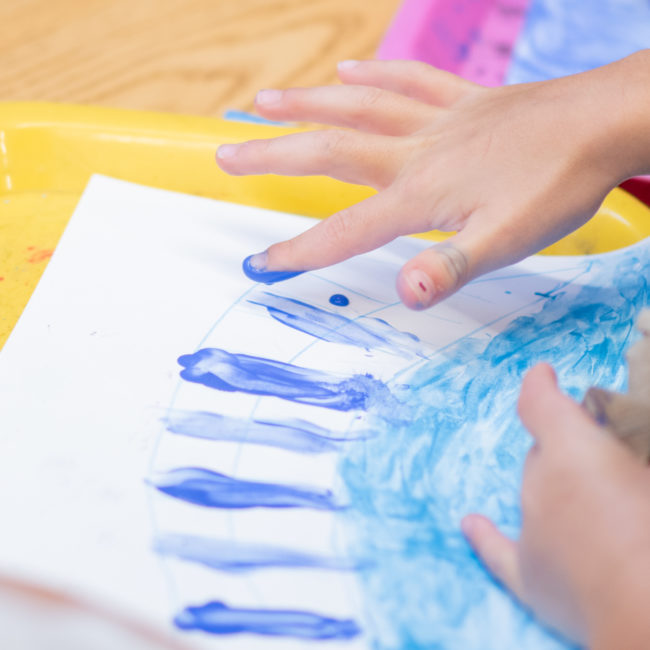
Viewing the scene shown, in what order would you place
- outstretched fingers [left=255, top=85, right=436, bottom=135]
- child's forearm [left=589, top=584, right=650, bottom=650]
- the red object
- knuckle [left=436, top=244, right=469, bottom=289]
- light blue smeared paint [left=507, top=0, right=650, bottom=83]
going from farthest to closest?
1. light blue smeared paint [left=507, top=0, right=650, bottom=83]
2. the red object
3. outstretched fingers [left=255, top=85, right=436, bottom=135]
4. knuckle [left=436, top=244, right=469, bottom=289]
5. child's forearm [left=589, top=584, right=650, bottom=650]

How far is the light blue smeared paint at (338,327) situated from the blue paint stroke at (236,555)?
0.42 feet

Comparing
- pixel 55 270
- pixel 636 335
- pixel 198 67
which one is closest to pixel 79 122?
pixel 55 270

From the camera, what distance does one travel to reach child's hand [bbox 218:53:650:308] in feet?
1.17

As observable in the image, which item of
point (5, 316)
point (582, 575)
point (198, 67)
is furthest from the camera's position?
point (198, 67)

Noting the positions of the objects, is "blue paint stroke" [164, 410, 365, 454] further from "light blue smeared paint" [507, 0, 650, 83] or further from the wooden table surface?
"light blue smeared paint" [507, 0, 650, 83]

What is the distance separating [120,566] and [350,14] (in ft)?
2.32

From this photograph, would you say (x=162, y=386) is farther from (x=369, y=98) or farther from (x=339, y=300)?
(x=369, y=98)

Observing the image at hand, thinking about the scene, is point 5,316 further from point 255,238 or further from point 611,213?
point 611,213

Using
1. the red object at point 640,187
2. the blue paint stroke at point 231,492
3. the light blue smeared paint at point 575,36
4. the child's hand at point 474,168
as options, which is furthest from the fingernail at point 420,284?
the light blue smeared paint at point 575,36

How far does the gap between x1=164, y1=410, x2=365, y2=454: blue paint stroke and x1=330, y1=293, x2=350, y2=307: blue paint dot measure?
0.09m

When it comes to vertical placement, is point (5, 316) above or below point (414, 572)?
above

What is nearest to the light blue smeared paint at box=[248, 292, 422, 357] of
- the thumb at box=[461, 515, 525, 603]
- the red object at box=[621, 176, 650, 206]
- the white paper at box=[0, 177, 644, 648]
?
the white paper at box=[0, 177, 644, 648]

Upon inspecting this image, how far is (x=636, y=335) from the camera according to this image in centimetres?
38

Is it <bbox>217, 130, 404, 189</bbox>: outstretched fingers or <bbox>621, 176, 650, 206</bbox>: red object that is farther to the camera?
<bbox>621, 176, 650, 206</bbox>: red object
